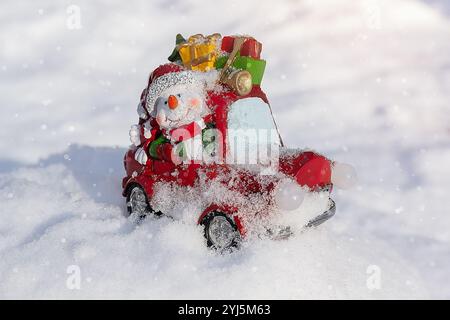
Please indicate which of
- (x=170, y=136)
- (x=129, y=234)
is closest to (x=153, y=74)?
(x=170, y=136)

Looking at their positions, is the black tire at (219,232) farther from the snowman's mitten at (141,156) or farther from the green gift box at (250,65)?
the green gift box at (250,65)

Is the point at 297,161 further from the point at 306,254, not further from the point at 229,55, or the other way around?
the point at 229,55

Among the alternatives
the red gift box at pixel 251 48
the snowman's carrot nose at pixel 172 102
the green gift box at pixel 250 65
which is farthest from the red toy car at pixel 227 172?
the red gift box at pixel 251 48

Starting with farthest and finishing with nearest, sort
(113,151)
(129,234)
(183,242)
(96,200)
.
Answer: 1. (113,151)
2. (96,200)
3. (129,234)
4. (183,242)

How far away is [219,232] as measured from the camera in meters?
4.18

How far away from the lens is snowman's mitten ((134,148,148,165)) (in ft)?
15.8

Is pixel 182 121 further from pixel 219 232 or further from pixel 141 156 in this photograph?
pixel 219 232

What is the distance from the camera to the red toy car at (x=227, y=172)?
3.96 m

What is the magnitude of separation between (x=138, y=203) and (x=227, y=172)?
119 centimetres

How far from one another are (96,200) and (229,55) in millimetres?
2171

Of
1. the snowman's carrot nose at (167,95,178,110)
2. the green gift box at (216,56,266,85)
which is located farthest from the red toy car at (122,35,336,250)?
the green gift box at (216,56,266,85)

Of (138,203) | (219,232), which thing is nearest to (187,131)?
(219,232)

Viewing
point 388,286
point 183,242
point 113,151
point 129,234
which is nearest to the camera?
point 388,286

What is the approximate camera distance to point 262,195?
3.96m
